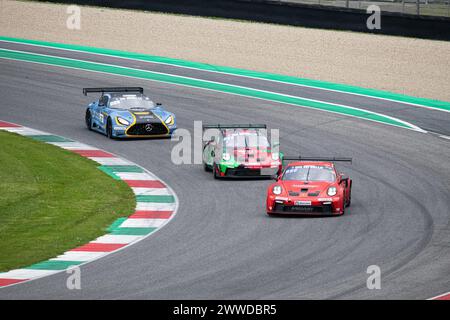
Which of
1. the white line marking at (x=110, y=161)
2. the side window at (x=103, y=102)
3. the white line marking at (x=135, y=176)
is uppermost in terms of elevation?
the side window at (x=103, y=102)

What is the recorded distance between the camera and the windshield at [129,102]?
3250 centimetres

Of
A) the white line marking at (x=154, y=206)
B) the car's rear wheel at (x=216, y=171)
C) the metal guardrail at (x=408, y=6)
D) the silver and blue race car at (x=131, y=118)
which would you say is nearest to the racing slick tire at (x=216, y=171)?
the car's rear wheel at (x=216, y=171)

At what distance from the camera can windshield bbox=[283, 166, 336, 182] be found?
23.6 m

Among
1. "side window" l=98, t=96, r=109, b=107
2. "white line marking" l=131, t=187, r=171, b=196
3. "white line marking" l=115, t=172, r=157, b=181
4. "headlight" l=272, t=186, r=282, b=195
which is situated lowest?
"white line marking" l=131, t=187, r=171, b=196

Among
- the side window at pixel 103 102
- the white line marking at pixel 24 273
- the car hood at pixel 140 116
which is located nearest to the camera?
the white line marking at pixel 24 273

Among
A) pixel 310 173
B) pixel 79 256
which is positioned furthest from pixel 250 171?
pixel 79 256

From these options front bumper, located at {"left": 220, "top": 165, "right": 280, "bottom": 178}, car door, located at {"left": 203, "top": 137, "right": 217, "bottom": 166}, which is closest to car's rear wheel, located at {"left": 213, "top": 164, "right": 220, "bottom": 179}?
front bumper, located at {"left": 220, "top": 165, "right": 280, "bottom": 178}

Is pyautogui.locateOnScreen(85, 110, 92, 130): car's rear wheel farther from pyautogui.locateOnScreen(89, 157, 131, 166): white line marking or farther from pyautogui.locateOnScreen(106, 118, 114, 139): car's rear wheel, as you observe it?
pyautogui.locateOnScreen(89, 157, 131, 166): white line marking

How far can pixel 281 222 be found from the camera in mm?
22406

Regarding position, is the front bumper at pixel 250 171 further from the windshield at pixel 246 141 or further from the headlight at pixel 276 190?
the headlight at pixel 276 190

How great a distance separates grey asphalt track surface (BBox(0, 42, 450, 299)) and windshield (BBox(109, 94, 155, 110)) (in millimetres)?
1190

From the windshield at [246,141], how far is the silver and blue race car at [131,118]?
4.60 metres

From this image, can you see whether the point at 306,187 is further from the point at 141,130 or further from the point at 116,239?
the point at 141,130

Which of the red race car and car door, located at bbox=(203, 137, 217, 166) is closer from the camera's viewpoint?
the red race car
